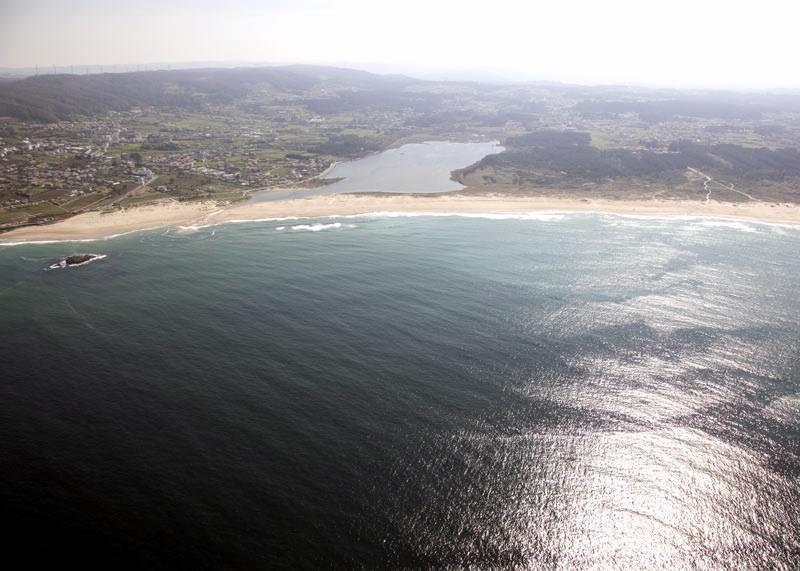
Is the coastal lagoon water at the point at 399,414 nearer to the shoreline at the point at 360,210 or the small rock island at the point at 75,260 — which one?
the small rock island at the point at 75,260

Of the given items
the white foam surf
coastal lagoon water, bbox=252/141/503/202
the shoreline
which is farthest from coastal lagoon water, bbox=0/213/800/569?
coastal lagoon water, bbox=252/141/503/202

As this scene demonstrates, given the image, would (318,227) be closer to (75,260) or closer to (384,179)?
(75,260)

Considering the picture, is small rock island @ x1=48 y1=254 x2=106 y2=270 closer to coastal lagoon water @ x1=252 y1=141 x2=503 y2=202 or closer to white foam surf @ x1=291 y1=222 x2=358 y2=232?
white foam surf @ x1=291 y1=222 x2=358 y2=232

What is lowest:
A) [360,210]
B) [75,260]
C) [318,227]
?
[318,227]

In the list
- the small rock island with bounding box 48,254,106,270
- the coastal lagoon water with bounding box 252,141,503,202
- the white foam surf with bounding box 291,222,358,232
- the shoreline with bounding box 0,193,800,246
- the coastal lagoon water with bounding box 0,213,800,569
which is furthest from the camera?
the coastal lagoon water with bounding box 252,141,503,202

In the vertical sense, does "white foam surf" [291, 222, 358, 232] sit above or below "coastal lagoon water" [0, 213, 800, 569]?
above

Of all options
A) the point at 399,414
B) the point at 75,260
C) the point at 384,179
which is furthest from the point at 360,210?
the point at 399,414

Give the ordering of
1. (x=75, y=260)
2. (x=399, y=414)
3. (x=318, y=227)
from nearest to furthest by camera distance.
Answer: (x=399, y=414), (x=75, y=260), (x=318, y=227)
